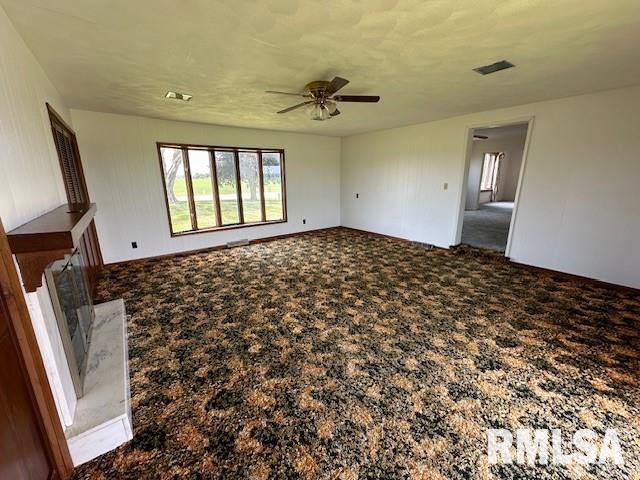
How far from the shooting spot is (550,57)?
2.29 metres

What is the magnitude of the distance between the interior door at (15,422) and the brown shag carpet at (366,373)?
0.36 metres

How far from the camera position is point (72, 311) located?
181cm

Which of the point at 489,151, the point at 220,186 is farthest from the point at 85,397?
the point at 489,151

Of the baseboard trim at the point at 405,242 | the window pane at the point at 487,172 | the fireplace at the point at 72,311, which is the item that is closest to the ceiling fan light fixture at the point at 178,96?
the fireplace at the point at 72,311

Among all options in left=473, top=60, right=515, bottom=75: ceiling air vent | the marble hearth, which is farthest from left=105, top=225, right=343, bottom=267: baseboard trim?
left=473, top=60, right=515, bottom=75: ceiling air vent

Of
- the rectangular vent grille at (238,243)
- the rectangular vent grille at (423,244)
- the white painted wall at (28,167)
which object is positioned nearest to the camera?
the white painted wall at (28,167)

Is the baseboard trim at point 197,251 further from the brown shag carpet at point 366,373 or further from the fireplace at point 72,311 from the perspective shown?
the fireplace at point 72,311

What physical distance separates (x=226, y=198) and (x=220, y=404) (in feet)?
14.2

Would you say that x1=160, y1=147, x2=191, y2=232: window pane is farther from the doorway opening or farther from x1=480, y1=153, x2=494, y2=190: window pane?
x1=480, y1=153, x2=494, y2=190: window pane

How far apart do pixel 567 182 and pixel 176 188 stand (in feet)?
20.1

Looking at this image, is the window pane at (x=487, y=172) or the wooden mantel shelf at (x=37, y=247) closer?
the wooden mantel shelf at (x=37, y=247)

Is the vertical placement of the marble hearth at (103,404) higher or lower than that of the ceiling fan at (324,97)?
lower

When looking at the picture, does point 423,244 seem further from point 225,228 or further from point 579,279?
point 225,228

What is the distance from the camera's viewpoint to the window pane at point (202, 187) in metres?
4.92
